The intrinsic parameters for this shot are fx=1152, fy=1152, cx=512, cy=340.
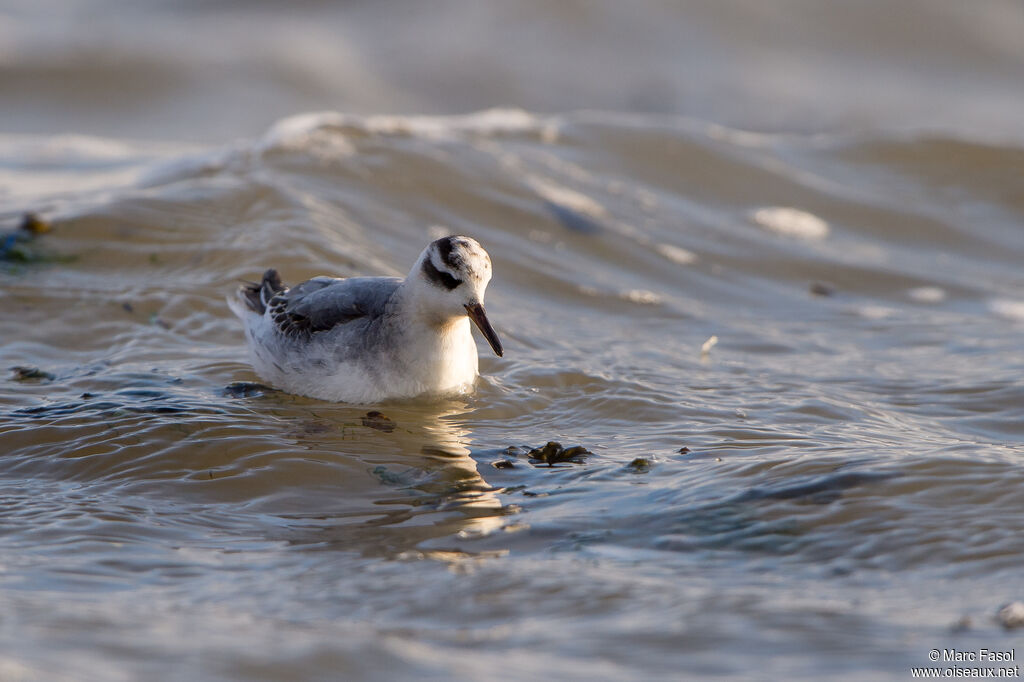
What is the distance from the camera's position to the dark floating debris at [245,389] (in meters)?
6.65

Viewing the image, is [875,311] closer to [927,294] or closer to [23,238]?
[927,294]

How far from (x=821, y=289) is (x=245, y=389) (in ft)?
16.7

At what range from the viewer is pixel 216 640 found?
12.5ft

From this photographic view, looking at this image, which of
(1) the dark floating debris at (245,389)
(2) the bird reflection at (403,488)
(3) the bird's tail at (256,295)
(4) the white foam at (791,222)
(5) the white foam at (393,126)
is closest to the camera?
(2) the bird reflection at (403,488)

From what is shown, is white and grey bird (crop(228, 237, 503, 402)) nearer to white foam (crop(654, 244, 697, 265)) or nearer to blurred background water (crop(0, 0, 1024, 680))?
blurred background water (crop(0, 0, 1024, 680))

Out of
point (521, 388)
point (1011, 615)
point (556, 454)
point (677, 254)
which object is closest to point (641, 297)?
point (677, 254)

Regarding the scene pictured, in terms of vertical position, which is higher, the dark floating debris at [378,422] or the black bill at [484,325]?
the black bill at [484,325]

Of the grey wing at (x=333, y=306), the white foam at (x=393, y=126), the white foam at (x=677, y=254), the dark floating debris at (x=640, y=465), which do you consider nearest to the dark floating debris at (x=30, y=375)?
the grey wing at (x=333, y=306)

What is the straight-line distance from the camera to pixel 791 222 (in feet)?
36.4

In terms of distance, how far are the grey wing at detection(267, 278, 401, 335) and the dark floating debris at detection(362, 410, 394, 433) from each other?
599 millimetres

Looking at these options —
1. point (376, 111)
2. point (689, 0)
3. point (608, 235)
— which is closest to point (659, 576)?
point (608, 235)

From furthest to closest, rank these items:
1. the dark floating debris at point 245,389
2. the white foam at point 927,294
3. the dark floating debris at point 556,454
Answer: the white foam at point 927,294
the dark floating debris at point 245,389
the dark floating debris at point 556,454

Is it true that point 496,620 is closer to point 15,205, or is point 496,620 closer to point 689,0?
point 15,205

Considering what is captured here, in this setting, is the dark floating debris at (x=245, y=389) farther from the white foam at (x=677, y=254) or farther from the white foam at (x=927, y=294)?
the white foam at (x=927, y=294)
